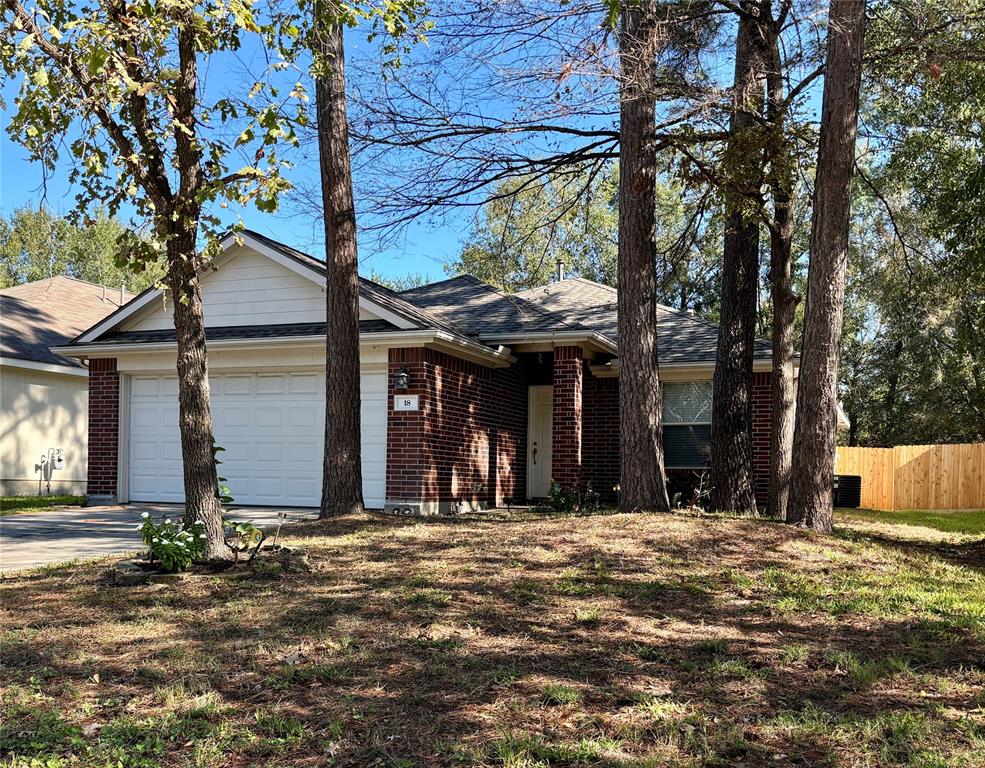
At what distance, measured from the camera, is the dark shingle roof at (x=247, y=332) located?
12977 mm

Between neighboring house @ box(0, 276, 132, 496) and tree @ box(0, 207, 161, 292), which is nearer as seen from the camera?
neighboring house @ box(0, 276, 132, 496)

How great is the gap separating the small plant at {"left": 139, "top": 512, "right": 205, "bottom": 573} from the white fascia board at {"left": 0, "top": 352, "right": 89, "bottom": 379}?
39.4ft

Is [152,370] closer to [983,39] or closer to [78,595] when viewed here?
[78,595]

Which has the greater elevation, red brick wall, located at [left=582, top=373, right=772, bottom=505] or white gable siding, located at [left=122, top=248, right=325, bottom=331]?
white gable siding, located at [left=122, top=248, right=325, bottom=331]

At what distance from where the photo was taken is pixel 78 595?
6109mm

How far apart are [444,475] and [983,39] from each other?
9.15m

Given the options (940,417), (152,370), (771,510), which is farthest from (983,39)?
(940,417)

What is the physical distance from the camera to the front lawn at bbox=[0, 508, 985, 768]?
3.57 metres

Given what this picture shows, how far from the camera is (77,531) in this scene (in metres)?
10.3

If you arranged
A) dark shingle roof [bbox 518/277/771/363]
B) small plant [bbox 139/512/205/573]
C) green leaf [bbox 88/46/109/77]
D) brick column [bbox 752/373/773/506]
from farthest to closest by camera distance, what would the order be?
dark shingle roof [bbox 518/277/771/363]
brick column [bbox 752/373/773/506]
small plant [bbox 139/512/205/573]
green leaf [bbox 88/46/109/77]

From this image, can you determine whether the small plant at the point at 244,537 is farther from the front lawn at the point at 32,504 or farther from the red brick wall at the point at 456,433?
the front lawn at the point at 32,504

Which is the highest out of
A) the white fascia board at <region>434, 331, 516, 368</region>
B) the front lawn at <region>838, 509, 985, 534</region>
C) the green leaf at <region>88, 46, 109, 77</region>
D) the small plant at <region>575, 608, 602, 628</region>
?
the green leaf at <region>88, 46, 109, 77</region>

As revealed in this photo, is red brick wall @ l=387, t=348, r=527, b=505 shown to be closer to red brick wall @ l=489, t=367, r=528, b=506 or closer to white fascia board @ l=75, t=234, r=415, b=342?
red brick wall @ l=489, t=367, r=528, b=506

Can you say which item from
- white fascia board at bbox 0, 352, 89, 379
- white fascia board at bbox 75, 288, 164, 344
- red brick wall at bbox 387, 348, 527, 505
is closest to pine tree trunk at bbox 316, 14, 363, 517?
red brick wall at bbox 387, 348, 527, 505
